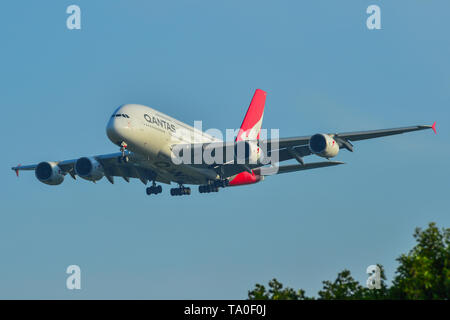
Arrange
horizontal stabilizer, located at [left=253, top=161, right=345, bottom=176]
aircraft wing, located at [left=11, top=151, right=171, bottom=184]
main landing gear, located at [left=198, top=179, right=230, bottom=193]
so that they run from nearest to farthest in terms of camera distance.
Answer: horizontal stabilizer, located at [left=253, top=161, right=345, bottom=176], aircraft wing, located at [left=11, top=151, right=171, bottom=184], main landing gear, located at [left=198, top=179, right=230, bottom=193]

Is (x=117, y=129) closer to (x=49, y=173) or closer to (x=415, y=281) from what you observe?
(x=49, y=173)

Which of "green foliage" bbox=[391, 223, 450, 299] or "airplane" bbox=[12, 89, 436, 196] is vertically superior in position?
"airplane" bbox=[12, 89, 436, 196]

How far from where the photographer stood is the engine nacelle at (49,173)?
5356 cm

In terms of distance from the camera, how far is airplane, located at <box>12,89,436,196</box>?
45.3m

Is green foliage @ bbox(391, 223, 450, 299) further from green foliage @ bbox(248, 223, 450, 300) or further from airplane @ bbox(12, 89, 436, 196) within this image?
airplane @ bbox(12, 89, 436, 196)

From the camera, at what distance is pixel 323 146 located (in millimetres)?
44719

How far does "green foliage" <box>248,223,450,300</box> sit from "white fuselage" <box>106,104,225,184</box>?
64.0ft

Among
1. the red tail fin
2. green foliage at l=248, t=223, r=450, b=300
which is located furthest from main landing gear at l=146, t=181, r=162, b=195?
green foliage at l=248, t=223, r=450, b=300
